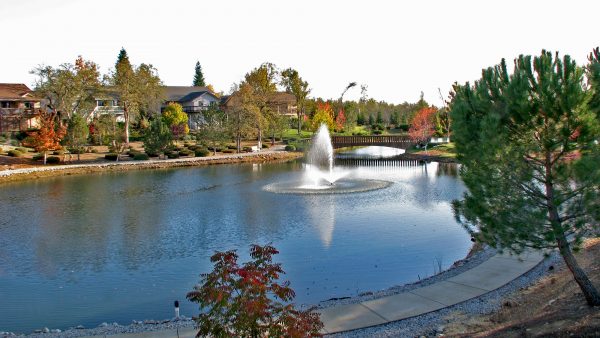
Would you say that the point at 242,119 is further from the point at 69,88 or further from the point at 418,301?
the point at 418,301

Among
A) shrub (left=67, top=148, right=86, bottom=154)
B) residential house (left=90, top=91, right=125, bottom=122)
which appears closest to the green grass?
residential house (left=90, top=91, right=125, bottom=122)

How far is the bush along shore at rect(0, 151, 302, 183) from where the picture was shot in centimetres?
5281

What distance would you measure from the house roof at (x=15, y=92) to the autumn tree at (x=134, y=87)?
1422cm

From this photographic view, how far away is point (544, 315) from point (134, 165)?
187 feet

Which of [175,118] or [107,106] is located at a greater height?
[107,106]

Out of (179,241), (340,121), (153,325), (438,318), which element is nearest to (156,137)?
(179,241)

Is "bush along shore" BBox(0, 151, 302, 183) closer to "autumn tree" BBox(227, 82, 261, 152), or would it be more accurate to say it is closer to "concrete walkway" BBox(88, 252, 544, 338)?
"autumn tree" BBox(227, 82, 261, 152)

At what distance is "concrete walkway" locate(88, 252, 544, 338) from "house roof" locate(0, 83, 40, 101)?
265 feet

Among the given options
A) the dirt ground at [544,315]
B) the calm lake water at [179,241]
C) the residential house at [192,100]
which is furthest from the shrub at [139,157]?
the dirt ground at [544,315]

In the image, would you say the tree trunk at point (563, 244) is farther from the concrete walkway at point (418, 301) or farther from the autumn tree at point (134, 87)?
the autumn tree at point (134, 87)

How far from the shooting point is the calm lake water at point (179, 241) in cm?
1764

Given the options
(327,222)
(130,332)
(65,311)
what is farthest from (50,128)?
(130,332)

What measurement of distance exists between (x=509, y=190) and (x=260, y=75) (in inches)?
3339

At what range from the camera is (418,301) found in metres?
14.6
